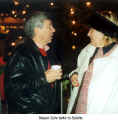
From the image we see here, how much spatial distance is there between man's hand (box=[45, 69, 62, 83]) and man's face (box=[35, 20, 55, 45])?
347mm

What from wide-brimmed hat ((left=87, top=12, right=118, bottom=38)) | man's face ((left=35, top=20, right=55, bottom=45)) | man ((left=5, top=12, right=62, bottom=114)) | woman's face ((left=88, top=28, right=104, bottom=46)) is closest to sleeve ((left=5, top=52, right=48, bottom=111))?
→ man ((left=5, top=12, right=62, bottom=114))

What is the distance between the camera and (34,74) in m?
2.06

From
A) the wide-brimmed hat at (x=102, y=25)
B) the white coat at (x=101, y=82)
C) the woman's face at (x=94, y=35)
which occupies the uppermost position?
the wide-brimmed hat at (x=102, y=25)

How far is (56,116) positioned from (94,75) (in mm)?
684

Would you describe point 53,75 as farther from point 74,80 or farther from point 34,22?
point 34,22

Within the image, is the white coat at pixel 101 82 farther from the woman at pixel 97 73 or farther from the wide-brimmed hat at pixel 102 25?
the wide-brimmed hat at pixel 102 25

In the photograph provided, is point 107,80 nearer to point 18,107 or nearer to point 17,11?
point 18,107

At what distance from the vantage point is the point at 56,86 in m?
2.12

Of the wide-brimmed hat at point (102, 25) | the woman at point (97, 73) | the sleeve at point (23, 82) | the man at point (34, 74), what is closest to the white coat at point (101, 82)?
the woman at point (97, 73)

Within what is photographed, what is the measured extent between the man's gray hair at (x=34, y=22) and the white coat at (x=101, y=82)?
0.61 metres

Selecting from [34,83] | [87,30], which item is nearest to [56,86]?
[34,83]

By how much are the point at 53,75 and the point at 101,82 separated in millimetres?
576

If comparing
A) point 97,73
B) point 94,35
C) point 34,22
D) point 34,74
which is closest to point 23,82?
point 34,74

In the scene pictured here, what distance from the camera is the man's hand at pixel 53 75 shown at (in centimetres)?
207
